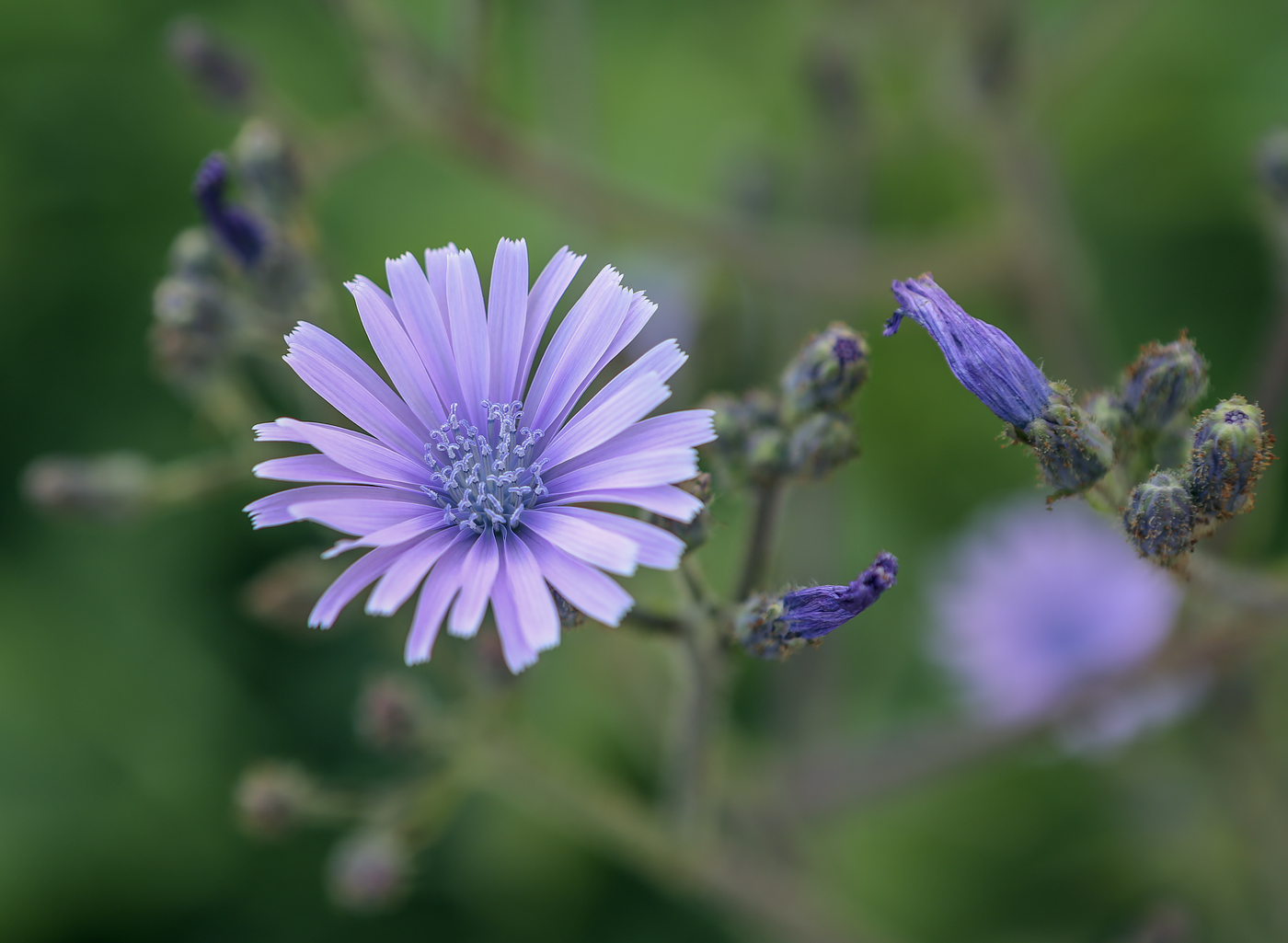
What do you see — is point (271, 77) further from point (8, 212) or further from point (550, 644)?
point (550, 644)

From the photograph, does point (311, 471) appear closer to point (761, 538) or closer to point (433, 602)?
point (433, 602)

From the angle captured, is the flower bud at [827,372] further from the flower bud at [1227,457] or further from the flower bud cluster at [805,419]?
the flower bud at [1227,457]

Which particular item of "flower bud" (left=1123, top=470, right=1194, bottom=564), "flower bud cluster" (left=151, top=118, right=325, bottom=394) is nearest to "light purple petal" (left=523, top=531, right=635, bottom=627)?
"flower bud" (left=1123, top=470, right=1194, bottom=564)

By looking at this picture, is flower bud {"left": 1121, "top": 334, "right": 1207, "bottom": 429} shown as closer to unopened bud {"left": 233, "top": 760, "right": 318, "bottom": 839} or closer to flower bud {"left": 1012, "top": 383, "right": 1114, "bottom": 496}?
flower bud {"left": 1012, "top": 383, "right": 1114, "bottom": 496}

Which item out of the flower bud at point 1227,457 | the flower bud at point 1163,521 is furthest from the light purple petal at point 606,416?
the flower bud at point 1227,457

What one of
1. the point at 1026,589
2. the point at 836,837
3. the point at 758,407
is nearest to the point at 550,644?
the point at 758,407

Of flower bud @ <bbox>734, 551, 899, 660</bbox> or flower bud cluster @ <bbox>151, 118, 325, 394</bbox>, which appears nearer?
flower bud @ <bbox>734, 551, 899, 660</bbox>
